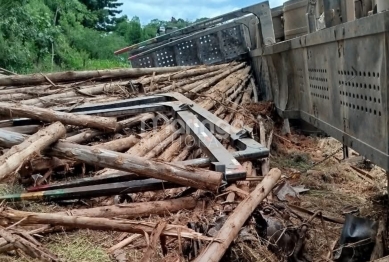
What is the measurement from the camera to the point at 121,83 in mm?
5617

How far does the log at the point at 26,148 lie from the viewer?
7.70 feet

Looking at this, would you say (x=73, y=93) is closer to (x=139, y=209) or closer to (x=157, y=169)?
(x=157, y=169)

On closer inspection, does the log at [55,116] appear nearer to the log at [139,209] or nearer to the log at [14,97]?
the log at [14,97]

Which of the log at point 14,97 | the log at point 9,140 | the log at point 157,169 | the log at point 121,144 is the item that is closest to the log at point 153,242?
the log at point 157,169

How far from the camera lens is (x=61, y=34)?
16.3m

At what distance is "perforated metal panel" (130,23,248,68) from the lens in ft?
25.6

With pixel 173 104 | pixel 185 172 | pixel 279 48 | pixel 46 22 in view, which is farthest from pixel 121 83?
pixel 46 22

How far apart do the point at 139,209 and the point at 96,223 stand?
1.15 ft

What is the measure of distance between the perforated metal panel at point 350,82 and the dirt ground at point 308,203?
0.52m

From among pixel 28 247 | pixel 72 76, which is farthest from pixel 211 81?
pixel 28 247

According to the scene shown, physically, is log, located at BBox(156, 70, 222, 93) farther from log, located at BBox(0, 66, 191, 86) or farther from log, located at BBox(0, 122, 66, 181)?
log, located at BBox(0, 122, 66, 181)

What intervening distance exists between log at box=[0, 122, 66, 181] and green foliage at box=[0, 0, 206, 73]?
858 centimetres

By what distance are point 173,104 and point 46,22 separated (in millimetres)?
11360

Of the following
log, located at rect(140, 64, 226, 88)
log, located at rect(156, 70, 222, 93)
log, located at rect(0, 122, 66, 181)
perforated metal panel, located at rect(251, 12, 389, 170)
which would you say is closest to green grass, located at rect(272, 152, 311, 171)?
perforated metal panel, located at rect(251, 12, 389, 170)
